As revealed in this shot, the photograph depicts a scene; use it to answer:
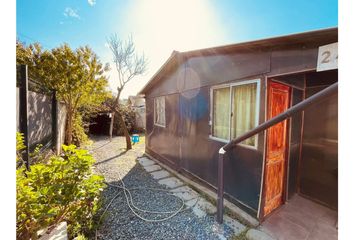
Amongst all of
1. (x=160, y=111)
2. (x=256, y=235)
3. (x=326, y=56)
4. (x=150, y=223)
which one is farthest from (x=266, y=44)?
(x=160, y=111)

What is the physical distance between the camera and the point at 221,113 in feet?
11.1

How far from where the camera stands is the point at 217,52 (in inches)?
133

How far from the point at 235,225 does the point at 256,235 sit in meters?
0.34

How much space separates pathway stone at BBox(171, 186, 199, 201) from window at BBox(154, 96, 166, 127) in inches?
102

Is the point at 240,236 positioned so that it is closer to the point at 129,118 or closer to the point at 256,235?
the point at 256,235

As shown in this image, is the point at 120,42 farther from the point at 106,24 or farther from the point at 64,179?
the point at 64,179

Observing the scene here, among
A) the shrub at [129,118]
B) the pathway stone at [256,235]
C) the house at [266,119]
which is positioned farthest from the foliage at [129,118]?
the pathway stone at [256,235]

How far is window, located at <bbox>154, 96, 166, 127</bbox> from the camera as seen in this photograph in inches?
233

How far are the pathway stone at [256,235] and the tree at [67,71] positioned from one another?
272 inches

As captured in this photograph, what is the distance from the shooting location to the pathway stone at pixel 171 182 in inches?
161

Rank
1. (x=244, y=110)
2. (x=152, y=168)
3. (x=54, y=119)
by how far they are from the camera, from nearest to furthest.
A: (x=244, y=110), (x=152, y=168), (x=54, y=119)

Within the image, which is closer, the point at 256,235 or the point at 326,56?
the point at 326,56
